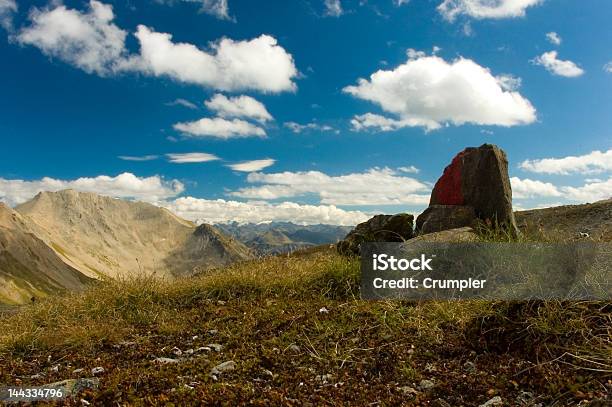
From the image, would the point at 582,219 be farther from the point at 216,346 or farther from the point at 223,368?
the point at 223,368

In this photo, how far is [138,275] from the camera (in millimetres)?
12453

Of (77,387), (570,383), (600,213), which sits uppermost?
(600,213)

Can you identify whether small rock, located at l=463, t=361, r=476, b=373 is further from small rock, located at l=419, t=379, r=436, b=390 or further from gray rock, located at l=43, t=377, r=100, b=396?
gray rock, located at l=43, t=377, r=100, b=396

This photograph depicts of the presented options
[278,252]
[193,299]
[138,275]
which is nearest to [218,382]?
[193,299]

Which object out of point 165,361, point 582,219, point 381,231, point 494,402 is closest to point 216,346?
point 165,361

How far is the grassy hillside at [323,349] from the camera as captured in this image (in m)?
5.25

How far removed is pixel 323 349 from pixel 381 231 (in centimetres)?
833

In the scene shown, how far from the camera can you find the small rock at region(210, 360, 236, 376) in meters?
6.24

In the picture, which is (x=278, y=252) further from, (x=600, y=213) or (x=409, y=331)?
(x=600, y=213)

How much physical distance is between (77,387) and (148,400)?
134 centimetres

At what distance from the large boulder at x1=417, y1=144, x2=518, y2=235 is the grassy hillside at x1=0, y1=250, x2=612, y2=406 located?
25.9 feet

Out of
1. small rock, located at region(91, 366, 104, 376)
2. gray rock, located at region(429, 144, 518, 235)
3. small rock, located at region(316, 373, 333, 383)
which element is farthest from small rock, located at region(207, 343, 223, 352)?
A: gray rock, located at region(429, 144, 518, 235)

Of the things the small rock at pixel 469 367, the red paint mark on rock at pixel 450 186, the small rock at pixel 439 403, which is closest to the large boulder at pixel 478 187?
the red paint mark on rock at pixel 450 186

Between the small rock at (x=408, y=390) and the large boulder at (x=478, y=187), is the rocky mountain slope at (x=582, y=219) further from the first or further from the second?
the small rock at (x=408, y=390)
